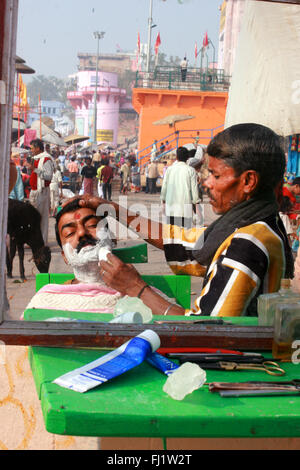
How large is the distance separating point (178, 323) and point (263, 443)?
0.38 metres

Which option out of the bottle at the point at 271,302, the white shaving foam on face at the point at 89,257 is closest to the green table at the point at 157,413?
the bottle at the point at 271,302

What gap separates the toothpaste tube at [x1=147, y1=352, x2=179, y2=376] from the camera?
1.18 m

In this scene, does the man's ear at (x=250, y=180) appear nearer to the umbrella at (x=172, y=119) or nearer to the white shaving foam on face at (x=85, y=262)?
the umbrella at (x=172, y=119)


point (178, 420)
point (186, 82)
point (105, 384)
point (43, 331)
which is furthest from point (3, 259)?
point (186, 82)

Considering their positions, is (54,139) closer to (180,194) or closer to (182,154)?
(182,154)

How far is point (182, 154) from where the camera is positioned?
6.95ft

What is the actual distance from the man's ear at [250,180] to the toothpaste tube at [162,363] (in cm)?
69

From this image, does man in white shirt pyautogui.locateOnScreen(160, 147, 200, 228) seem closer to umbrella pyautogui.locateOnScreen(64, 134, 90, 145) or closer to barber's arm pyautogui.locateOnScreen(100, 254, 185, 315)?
umbrella pyautogui.locateOnScreen(64, 134, 90, 145)

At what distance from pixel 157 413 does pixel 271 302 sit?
1.67 feet

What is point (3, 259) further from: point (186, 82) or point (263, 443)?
point (186, 82)

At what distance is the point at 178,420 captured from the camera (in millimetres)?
983

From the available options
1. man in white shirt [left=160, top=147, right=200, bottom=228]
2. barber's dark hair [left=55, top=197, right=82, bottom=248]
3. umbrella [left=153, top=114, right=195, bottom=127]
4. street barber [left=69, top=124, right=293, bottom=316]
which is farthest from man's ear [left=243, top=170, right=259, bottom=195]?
barber's dark hair [left=55, top=197, right=82, bottom=248]

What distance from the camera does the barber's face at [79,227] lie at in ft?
7.56

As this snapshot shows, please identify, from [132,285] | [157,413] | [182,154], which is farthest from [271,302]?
[182,154]
